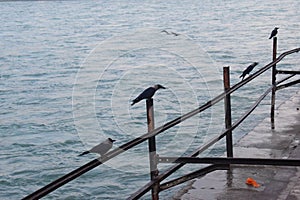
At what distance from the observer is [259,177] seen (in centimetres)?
500

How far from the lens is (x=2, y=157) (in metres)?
8.77

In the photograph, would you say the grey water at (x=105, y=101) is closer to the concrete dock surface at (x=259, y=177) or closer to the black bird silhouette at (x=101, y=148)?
the concrete dock surface at (x=259, y=177)

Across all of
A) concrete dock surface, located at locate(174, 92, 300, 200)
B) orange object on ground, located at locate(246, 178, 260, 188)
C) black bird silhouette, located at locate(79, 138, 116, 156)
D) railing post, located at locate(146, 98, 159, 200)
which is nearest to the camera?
black bird silhouette, located at locate(79, 138, 116, 156)

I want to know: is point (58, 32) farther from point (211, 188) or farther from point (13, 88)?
point (211, 188)

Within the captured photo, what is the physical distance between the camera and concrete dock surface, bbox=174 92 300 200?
4633 millimetres

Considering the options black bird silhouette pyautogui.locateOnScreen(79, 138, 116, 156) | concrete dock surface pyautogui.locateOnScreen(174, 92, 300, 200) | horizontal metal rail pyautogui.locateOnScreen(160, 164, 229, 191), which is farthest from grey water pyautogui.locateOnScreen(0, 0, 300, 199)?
black bird silhouette pyautogui.locateOnScreen(79, 138, 116, 156)

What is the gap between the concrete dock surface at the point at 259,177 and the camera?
4.63 m

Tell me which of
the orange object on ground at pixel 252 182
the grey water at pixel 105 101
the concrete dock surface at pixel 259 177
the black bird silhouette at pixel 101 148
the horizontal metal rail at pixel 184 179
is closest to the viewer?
the black bird silhouette at pixel 101 148

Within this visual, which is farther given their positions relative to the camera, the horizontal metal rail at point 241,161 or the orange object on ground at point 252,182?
the orange object on ground at point 252,182

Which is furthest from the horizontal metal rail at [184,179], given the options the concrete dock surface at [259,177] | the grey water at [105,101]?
the grey water at [105,101]

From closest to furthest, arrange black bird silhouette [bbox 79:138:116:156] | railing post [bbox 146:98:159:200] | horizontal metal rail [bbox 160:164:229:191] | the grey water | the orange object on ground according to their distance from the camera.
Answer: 1. black bird silhouette [bbox 79:138:116:156]
2. railing post [bbox 146:98:159:200]
3. horizontal metal rail [bbox 160:164:229:191]
4. the orange object on ground
5. the grey water

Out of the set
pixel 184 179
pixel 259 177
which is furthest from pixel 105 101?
pixel 184 179

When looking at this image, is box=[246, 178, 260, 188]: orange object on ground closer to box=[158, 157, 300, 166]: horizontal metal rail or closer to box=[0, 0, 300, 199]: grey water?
box=[0, 0, 300, 199]: grey water

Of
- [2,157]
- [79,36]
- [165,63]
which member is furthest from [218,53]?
[2,157]
